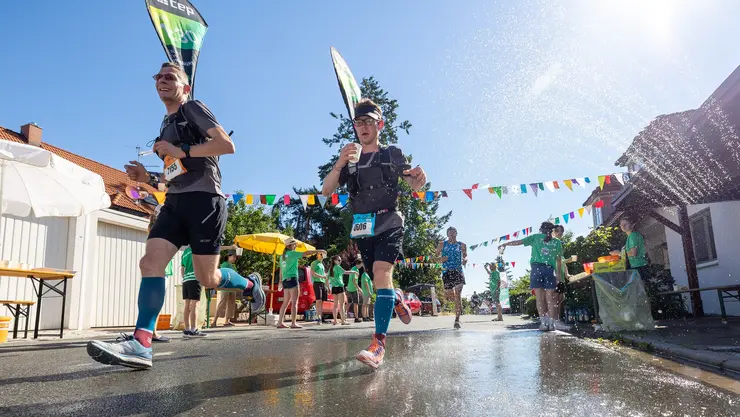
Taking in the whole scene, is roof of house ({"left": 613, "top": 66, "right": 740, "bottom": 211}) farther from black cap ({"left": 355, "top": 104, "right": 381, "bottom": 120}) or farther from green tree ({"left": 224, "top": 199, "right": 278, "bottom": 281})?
green tree ({"left": 224, "top": 199, "right": 278, "bottom": 281})

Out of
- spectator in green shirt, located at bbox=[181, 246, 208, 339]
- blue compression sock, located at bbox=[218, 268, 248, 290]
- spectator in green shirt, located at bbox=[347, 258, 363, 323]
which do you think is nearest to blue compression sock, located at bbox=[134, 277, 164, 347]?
blue compression sock, located at bbox=[218, 268, 248, 290]

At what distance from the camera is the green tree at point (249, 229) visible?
76.4 ft

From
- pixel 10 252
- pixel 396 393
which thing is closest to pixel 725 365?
pixel 396 393

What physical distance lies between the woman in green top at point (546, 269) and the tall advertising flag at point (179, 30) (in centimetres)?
583

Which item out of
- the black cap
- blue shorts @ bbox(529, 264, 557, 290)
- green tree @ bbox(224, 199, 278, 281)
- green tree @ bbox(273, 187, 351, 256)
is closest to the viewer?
the black cap

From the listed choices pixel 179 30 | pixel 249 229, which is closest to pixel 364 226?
pixel 179 30

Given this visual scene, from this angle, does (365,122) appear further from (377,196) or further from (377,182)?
(377,196)

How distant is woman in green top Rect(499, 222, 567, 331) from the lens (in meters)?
8.14

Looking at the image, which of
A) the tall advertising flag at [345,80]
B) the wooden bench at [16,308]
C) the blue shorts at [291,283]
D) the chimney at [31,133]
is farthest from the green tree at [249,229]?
the tall advertising flag at [345,80]

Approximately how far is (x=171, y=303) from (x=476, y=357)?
1395cm

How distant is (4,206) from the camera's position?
7.75 m

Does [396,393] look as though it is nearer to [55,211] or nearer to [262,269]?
[55,211]

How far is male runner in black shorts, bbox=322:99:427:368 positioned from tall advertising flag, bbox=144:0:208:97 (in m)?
3.41

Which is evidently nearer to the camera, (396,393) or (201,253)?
(396,393)
